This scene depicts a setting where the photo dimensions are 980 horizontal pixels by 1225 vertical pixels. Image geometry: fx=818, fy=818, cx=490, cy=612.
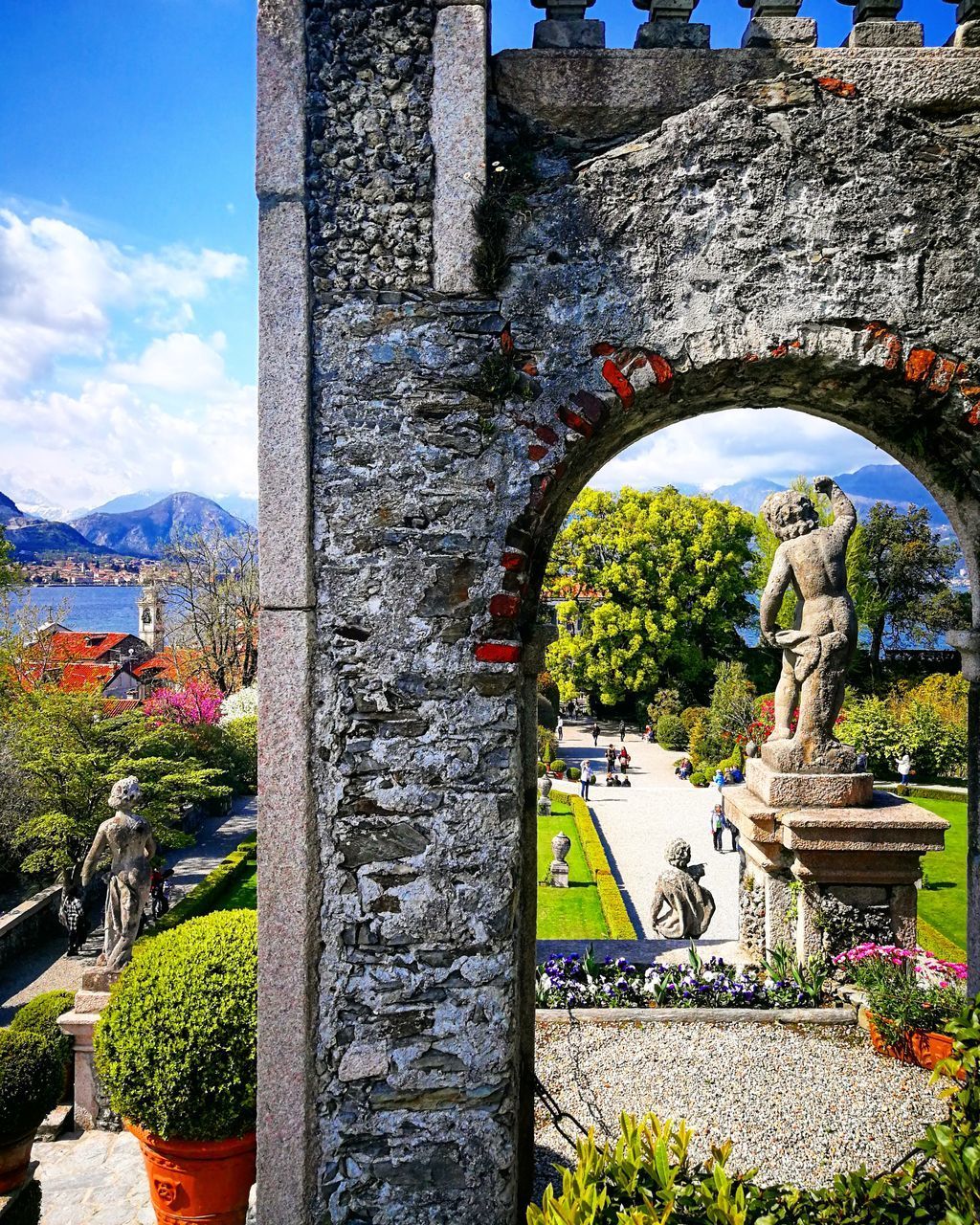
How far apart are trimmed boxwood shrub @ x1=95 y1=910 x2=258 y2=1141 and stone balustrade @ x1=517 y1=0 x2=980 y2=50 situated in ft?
14.7

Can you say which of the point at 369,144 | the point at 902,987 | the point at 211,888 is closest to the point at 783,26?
the point at 369,144

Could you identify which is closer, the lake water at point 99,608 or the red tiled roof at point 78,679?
the red tiled roof at point 78,679

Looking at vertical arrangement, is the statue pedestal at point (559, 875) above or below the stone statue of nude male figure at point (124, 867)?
below

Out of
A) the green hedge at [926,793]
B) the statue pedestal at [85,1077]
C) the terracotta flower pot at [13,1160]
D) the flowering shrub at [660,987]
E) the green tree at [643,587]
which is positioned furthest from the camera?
the green tree at [643,587]

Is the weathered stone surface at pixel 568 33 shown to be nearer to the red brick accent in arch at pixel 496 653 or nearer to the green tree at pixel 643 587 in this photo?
the red brick accent in arch at pixel 496 653

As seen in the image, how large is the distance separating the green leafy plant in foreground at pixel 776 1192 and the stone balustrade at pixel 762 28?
13.1 feet

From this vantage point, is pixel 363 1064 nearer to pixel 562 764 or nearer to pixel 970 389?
pixel 970 389

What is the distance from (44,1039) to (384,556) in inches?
179

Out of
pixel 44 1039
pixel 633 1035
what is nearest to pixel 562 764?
pixel 633 1035

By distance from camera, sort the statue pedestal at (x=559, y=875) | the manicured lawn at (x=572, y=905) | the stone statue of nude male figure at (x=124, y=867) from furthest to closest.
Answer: the statue pedestal at (x=559, y=875)
the manicured lawn at (x=572, y=905)
the stone statue of nude male figure at (x=124, y=867)

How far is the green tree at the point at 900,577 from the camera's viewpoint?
92.4 feet

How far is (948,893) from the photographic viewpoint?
12.6m

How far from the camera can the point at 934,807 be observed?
17.6m

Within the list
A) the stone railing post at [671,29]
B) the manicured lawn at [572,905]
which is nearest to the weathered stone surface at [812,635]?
the manicured lawn at [572,905]
